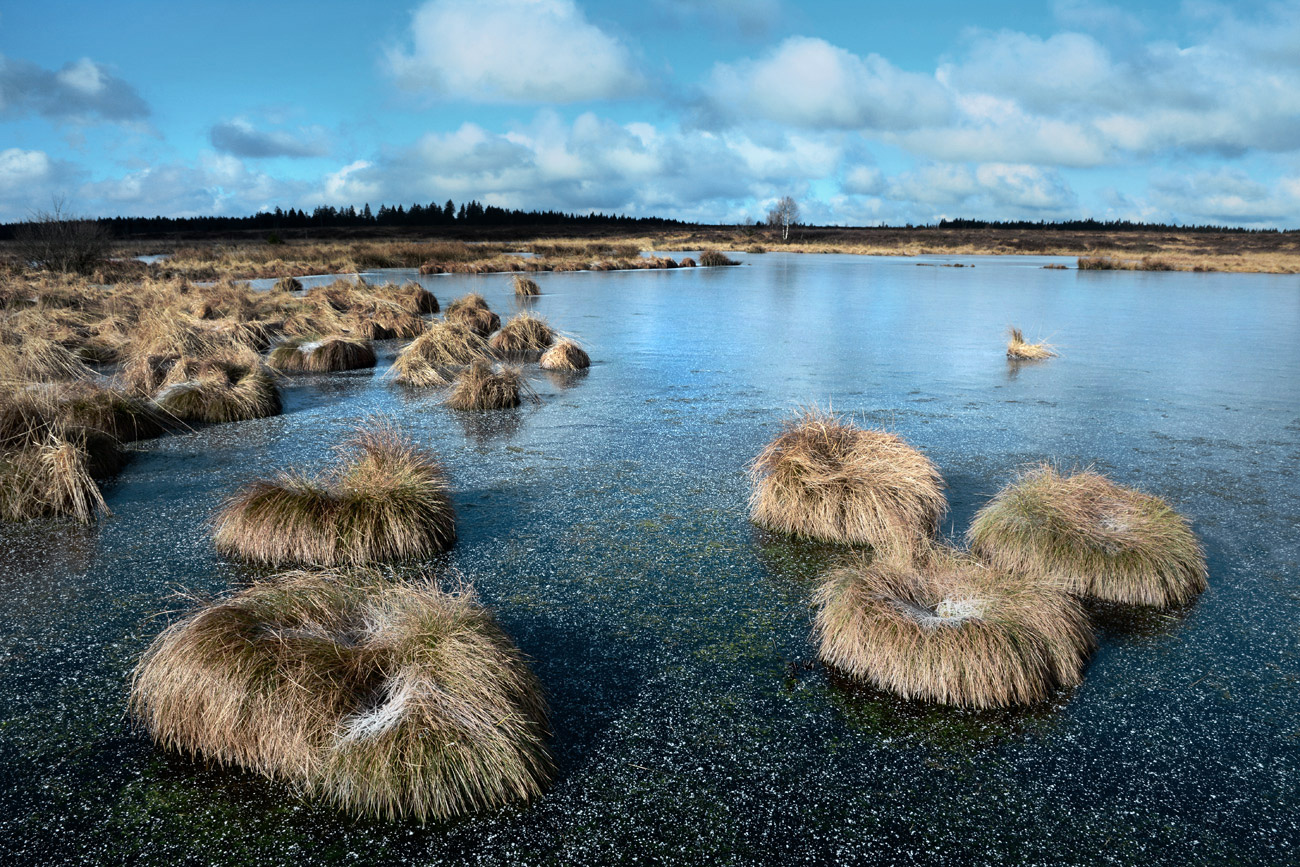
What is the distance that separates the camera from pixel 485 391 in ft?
37.0

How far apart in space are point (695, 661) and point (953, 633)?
145 centimetres

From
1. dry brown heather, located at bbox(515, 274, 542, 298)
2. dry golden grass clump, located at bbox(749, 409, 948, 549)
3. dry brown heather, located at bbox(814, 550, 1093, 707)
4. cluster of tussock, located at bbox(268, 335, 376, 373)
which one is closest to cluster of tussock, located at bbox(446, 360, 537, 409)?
cluster of tussock, located at bbox(268, 335, 376, 373)

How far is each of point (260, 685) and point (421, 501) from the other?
264 centimetres

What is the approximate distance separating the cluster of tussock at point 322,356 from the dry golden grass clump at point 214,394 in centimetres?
295

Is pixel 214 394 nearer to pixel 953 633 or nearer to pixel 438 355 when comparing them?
pixel 438 355

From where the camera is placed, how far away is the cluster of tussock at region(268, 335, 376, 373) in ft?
48.4

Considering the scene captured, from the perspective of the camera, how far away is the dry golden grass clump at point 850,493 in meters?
6.35

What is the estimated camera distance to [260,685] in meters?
3.72

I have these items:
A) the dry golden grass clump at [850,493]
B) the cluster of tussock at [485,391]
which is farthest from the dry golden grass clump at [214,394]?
the dry golden grass clump at [850,493]

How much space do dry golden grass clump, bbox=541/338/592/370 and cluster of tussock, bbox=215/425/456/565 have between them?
784cm

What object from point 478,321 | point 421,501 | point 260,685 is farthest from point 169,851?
point 478,321

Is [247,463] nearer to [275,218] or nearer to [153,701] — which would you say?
[153,701]

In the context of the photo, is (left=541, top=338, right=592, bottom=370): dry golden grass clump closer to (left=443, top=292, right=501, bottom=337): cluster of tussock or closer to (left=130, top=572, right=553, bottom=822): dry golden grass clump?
(left=443, top=292, right=501, bottom=337): cluster of tussock

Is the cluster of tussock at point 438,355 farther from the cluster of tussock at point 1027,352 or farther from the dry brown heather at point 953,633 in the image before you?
the cluster of tussock at point 1027,352
